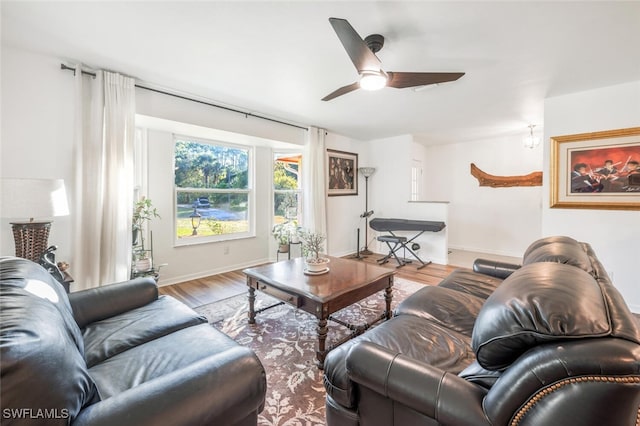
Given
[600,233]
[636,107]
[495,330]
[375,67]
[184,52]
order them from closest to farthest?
[495,330], [375,67], [184,52], [636,107], [600,233]

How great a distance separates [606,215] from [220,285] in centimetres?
466

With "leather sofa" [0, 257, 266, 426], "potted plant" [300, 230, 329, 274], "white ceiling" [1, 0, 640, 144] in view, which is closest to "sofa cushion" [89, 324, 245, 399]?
"leather sofa" [0, 257, 266, 426]

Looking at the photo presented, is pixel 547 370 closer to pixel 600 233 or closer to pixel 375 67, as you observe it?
pixel 375 67

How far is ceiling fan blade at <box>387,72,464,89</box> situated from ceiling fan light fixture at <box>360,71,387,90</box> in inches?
9.9

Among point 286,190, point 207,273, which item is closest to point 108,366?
point 207,273

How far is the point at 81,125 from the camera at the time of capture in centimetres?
246

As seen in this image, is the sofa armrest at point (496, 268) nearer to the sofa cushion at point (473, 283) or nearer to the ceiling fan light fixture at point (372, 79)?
the sofa cushion at point (473, 283)

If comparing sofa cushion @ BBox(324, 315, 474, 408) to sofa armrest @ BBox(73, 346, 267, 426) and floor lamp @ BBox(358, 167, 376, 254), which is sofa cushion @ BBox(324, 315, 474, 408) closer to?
sofa armrest @ BBox(73, 346, 267, 426)

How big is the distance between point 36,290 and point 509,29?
3.19 meters

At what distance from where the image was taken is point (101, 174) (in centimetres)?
255

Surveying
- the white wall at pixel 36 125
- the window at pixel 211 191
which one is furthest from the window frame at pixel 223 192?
the white wall at pixel 36 125

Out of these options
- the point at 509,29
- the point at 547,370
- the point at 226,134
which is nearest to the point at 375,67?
the point at 509,29

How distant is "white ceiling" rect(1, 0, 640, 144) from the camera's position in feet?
5.72

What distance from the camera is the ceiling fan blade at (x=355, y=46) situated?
59.8 inches
